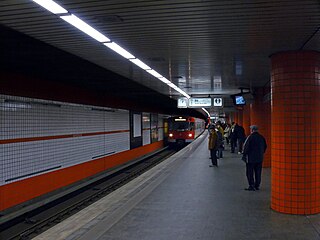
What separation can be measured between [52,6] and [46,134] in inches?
279

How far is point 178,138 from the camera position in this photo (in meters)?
30.0


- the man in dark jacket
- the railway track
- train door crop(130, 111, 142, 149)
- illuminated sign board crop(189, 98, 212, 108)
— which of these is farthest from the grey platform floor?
train door crop(130, 111, 142, 149)

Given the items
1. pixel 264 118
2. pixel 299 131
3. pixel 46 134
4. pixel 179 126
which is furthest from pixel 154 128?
pixel 299 131

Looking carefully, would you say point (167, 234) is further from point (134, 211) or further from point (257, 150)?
point (257, 150)

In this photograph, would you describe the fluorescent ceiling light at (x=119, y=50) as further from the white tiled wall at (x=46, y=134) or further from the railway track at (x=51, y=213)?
the railway track at (x=51, y=213)

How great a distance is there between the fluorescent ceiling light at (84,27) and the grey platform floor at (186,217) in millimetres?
Result: 3093

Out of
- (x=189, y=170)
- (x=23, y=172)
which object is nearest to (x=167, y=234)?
(x=23, y=172)

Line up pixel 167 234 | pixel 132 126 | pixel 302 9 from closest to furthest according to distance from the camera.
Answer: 1. pixel 302 9
2. pixel 167 234
3. pixel 132 126

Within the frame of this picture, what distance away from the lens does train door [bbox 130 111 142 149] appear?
21.1 m

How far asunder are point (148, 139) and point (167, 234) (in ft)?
66.9

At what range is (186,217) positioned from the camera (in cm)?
625

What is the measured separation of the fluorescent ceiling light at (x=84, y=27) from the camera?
4.71 meters

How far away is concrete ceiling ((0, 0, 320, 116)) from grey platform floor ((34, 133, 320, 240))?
300cm

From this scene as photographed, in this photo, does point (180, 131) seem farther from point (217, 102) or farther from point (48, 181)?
point (48, 181)
